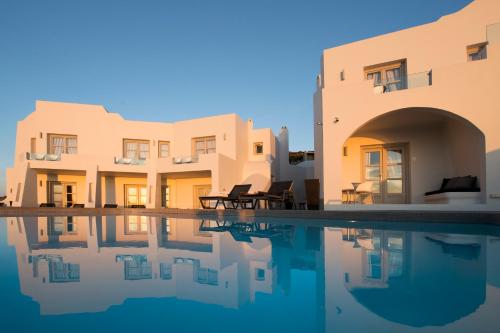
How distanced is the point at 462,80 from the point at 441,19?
3737mm

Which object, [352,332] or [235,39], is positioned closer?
[352,332]

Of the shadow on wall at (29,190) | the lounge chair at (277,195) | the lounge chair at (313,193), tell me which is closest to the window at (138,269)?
the lounge chair at (277,195)

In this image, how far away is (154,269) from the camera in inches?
122

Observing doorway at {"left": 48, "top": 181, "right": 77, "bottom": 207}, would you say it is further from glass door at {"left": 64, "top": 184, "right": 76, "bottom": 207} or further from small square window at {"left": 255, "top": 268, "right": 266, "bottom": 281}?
small square window at {"left": 255, "top": 268, "right": 266, "bottom": 281}

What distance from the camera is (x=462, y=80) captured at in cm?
853

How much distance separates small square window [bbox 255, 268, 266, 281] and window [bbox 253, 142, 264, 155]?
15.4 metres

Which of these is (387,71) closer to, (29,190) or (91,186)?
(91,186)

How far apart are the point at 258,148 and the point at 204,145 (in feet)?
11.8

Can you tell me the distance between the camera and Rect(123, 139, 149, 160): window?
713 inches

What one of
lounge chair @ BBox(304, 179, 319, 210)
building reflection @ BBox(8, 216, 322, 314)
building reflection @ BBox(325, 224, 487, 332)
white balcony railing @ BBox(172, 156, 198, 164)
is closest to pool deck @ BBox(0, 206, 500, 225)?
lounge chair @ BBox(304, 179, 319, 210)

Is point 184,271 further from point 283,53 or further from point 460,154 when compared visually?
point 283,53

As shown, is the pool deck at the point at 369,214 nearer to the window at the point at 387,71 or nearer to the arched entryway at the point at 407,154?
the arched entryway at the point at 407,154

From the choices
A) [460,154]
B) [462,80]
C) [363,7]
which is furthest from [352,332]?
[363,7]

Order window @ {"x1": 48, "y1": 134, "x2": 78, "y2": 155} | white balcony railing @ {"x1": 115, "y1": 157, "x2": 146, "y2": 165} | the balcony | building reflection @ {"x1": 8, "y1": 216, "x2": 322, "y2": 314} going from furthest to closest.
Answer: window @ {"x1": 48, "y1": 134, "x2": 78, "y2": 155}, white balcony railing @ {"x1": 115, "y1": 157, "x2": 146, "y2": 165}, the balcony, building reflection @ {"x1": 8, "y1": 216, "x2": 322, "y2": 314}
